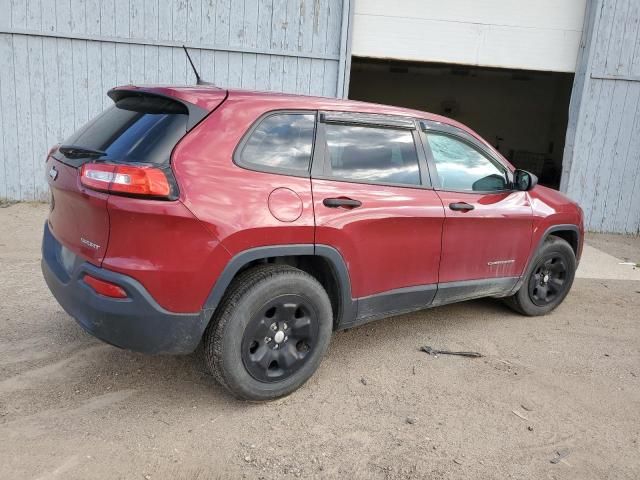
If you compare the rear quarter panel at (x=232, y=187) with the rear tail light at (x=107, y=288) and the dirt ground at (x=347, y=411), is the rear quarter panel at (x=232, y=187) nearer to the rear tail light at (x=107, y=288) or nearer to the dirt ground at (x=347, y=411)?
the rear tail light at (x=107, y=288)

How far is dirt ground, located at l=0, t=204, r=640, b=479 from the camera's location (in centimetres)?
268

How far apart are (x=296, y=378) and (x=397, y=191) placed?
1.35 meters

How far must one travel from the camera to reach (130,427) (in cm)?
290

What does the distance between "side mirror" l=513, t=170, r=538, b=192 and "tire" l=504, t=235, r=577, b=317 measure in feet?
2.10

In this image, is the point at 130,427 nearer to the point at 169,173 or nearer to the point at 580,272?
the point at 169,173

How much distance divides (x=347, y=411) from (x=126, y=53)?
665cm

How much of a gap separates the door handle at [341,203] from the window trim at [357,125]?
0.13 metres

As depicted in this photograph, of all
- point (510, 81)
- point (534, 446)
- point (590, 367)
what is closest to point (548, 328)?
point (590, 367)

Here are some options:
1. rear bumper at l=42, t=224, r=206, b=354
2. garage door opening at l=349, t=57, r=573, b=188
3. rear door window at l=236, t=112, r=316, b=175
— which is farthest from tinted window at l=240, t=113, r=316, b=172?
garage door opening at l=349, t=57, r=573, b=188

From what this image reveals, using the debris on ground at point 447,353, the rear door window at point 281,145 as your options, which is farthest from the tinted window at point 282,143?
the debris on ground at point 447,353

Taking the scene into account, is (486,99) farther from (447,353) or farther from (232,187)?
(232,187)

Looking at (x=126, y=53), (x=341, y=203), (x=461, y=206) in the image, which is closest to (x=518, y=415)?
(x=461, y=206)

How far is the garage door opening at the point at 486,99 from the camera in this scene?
1675 centimetres

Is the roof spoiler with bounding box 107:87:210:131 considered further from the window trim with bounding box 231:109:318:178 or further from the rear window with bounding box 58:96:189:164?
the window trim with bounding box 231:109:318:178
